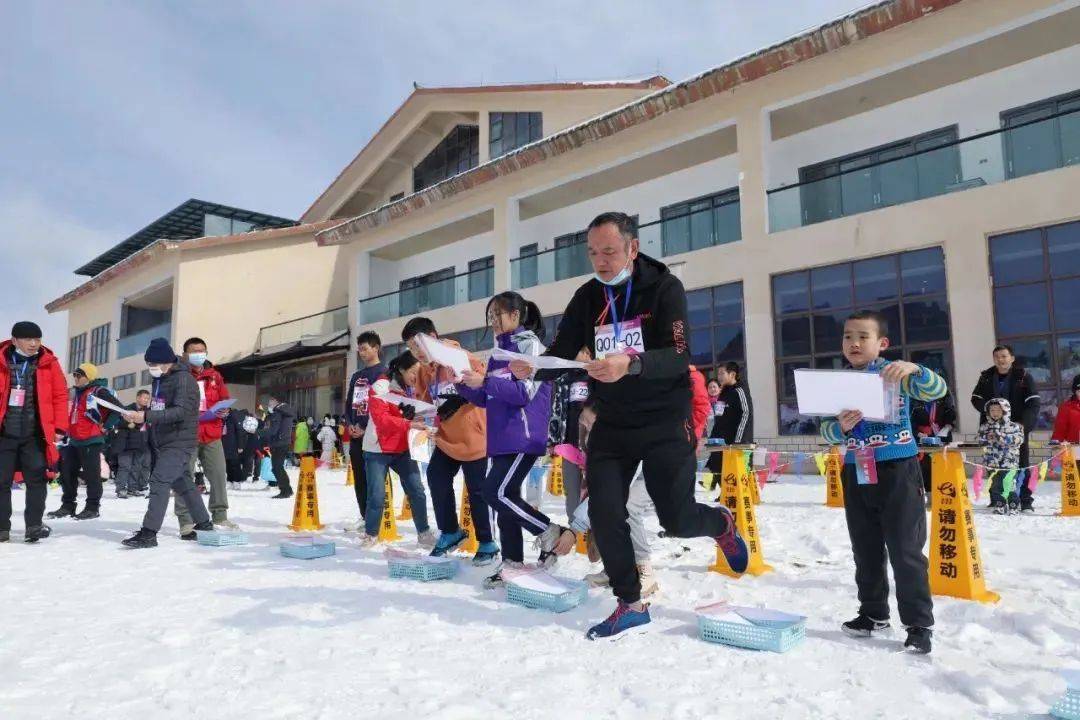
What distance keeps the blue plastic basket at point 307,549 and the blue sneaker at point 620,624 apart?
112 inches

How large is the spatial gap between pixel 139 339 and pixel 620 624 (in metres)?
32.8

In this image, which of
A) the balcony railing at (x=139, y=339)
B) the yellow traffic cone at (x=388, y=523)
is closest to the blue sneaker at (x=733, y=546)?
the yellow traffic cone at (x=388, y=523)

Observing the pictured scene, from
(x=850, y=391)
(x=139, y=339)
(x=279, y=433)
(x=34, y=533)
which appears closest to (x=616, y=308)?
(x=850, y=391)

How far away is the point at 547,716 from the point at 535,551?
318 cm

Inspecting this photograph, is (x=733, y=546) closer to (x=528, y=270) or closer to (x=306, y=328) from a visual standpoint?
(x=528, y=270)

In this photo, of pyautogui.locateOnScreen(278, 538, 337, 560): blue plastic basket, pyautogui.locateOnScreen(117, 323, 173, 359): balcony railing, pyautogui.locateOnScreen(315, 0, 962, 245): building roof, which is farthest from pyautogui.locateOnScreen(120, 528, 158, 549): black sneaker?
pyautogui.locateOnScreen(117, 323, 173, 359): balcony railing

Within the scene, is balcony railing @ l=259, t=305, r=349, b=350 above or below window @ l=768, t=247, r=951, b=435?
above

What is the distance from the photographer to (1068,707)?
206 centimetres

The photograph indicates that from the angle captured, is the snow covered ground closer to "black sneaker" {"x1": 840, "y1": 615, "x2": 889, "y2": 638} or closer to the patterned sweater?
"black sneaker" {"x1": 840, "y1": 615, "x2": 889, "y2": 638}

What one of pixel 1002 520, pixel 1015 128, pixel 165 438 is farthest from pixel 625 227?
pixel 1015 128

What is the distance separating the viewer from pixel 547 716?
219 centimetres

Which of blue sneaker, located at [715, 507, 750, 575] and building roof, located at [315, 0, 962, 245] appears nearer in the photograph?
blue sneaker, located at [715, 507, 750, 575]

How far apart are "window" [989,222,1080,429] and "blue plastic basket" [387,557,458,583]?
36.2 ft

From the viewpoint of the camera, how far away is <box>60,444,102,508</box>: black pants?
819 cm
